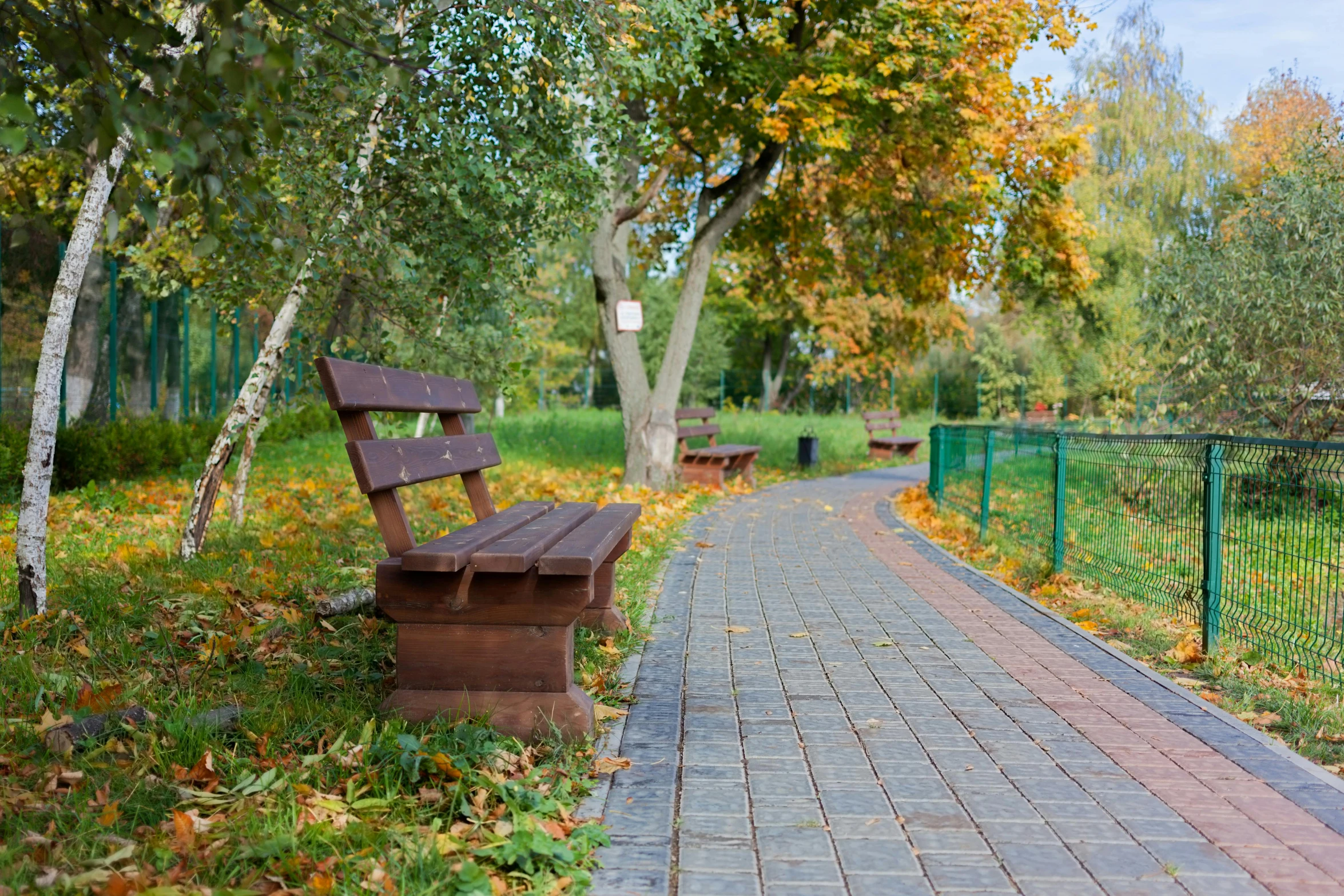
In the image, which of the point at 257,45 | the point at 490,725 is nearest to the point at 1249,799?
the point at 490,725

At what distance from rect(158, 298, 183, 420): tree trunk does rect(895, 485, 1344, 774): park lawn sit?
12.9 metres

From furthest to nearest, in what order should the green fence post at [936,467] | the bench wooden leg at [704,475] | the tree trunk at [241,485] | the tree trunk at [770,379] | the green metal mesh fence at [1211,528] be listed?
1. the tree trunk at [770,379]
2. the bench wooden leg at [704,475]
3. the green fence post at [936,467]
4. the tree trunk at [241,485]
5. the green metal mesh fence at [1211,528]

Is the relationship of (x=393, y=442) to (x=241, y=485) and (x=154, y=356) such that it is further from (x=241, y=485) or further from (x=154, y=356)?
(x=154, y=356)

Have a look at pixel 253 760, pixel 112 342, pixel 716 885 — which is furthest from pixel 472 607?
pixel 112 342

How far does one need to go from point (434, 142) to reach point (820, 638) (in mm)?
4509

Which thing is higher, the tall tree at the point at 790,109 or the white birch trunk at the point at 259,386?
the tall tree at the point at 790,109

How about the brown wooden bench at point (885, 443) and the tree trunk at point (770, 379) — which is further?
the tree trunk at point (770, 379)

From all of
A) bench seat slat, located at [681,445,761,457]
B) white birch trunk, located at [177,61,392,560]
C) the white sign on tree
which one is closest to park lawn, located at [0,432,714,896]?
white birch trunk, located at [177,61,392,560]

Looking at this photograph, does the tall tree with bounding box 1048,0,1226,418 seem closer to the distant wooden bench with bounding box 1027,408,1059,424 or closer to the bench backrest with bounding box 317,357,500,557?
the distant wooden bench with bounding box 1027,408,1059,424

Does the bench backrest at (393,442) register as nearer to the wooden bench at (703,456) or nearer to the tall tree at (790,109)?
the tall tree at (790,109)

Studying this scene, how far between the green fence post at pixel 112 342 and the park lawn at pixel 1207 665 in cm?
1187

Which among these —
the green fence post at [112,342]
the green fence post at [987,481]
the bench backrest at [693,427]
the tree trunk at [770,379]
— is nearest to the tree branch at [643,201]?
the bench backrest at [693,427]

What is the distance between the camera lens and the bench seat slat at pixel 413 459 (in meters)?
3.88

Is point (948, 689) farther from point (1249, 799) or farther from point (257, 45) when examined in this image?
point (257, 45)
